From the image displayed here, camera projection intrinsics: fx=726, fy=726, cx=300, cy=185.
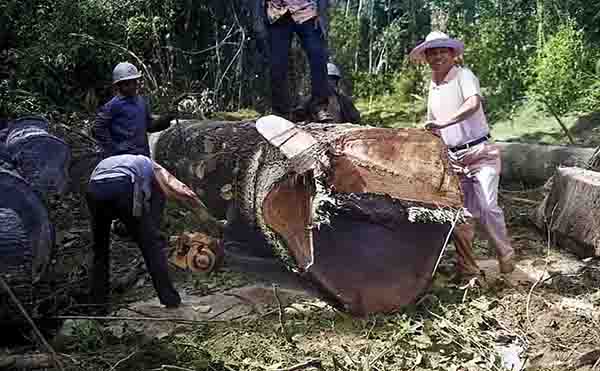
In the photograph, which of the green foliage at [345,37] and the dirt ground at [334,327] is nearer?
the dirt ground at [334,327]

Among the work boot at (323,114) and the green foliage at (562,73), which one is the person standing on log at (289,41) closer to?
the work boot at (323,114)

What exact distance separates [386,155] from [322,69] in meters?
1.72

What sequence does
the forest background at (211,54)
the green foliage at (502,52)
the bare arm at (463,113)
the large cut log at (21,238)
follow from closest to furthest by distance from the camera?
the large cut log at (21,238) < the bare arm at (463,113) < the forest background at (211,54) < the green foliage at (502,52)

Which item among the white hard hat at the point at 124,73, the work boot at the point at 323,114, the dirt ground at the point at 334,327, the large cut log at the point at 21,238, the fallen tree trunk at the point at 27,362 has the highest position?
the white hard hat at the point at 124,73

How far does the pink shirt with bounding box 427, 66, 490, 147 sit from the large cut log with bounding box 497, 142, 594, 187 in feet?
8.82

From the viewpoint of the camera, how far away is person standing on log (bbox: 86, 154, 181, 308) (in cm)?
411

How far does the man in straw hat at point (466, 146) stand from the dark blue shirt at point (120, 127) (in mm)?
2060

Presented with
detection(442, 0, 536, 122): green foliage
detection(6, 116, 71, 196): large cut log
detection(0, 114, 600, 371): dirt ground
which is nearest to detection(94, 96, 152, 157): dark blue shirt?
detection(6, 116, 71, 196): large cut log

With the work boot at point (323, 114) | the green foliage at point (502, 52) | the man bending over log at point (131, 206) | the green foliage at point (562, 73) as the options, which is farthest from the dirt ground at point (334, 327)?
the green foliage at point (502, 52)

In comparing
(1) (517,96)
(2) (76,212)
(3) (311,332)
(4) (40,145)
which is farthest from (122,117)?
(1) (517,96)

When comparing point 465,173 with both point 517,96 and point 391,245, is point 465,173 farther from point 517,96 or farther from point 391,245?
point 517,96

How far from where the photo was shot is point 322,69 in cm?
578

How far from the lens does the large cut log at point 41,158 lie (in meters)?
5.47

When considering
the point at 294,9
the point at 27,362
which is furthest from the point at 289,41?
the point at 27,362
